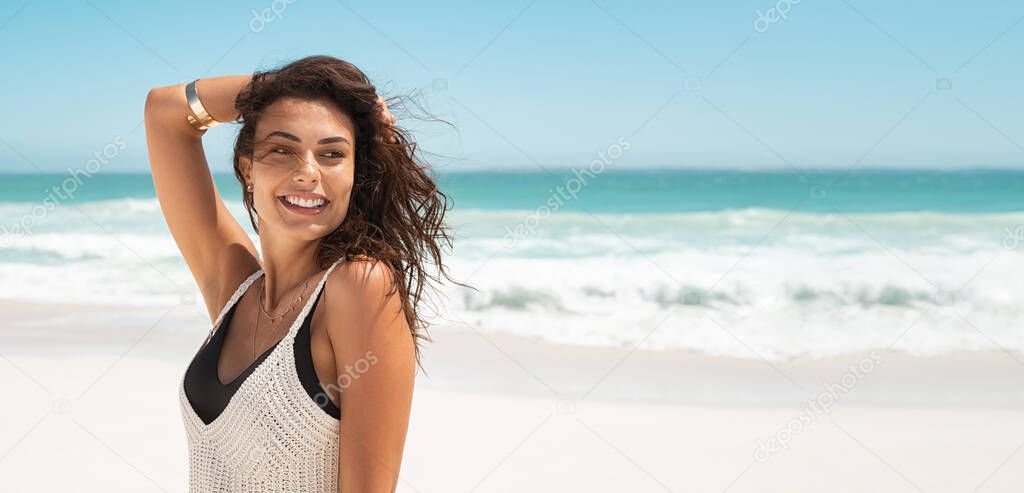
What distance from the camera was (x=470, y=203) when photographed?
Answer: 81.5ft

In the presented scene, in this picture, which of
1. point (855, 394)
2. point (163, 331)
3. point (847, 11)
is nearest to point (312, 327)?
point (855, 394)

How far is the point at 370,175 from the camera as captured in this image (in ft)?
6.79

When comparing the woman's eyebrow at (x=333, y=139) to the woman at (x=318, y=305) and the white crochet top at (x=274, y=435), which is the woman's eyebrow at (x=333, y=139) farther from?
the white crochet top at (x=274, y=435)

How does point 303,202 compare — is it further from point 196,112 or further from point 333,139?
point 196,112

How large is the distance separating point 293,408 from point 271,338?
208 millimetres

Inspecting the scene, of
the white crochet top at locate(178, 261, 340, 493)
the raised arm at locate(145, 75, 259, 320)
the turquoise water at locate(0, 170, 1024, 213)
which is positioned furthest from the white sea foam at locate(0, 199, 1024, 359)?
the white crochet top at locate(178, 261, 340, 493)

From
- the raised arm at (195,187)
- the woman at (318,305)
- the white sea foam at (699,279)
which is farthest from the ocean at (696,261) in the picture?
the woman at (318,305)

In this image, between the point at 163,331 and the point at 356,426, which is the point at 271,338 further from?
Answer: the point at 163,331

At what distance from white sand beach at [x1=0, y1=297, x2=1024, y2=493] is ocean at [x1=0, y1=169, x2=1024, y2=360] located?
95 cm

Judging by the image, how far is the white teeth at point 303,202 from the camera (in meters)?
1.91

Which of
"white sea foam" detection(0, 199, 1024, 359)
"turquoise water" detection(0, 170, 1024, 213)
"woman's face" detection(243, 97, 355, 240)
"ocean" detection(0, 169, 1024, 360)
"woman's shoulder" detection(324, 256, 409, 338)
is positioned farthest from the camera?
"turquoise water" detection(0, 170, 1024, 213)

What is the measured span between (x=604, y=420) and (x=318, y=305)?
15.4 ft

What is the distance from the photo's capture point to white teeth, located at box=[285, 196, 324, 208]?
1.91 meters

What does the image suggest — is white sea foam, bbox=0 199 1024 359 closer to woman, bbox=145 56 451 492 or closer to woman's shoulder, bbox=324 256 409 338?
woman, bbox=145 56 451 492
